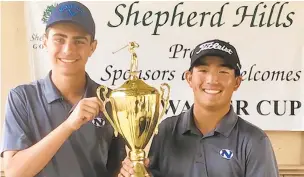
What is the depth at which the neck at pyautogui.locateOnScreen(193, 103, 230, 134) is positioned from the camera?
106 cm

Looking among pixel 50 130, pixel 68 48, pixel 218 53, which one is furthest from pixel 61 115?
pixel 218 53

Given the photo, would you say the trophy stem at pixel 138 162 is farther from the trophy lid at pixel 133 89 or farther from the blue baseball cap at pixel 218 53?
the blue baseball cap at pixel 218 53

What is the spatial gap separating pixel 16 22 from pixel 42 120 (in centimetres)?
80

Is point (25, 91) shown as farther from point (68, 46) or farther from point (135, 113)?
point (135, 113)

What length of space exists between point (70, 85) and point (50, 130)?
12 centimetres

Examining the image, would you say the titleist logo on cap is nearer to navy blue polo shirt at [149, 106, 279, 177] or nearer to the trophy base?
navy blue polo shirt at [149, 106, 279, 177]

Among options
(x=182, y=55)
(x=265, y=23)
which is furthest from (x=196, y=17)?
(x=265, y=23)

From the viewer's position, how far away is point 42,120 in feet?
3.41

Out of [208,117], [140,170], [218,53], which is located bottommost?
[140,170]

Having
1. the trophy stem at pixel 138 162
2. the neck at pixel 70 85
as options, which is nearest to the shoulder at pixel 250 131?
the trophy stem at pixel 138 162

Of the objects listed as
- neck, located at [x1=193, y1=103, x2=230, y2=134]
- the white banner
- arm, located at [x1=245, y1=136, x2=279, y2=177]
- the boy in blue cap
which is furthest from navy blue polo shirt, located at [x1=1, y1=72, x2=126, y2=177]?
the white banner

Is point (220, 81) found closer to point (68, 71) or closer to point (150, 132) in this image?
point (150, 132)

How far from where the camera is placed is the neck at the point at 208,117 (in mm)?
1059

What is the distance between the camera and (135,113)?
1035mm
